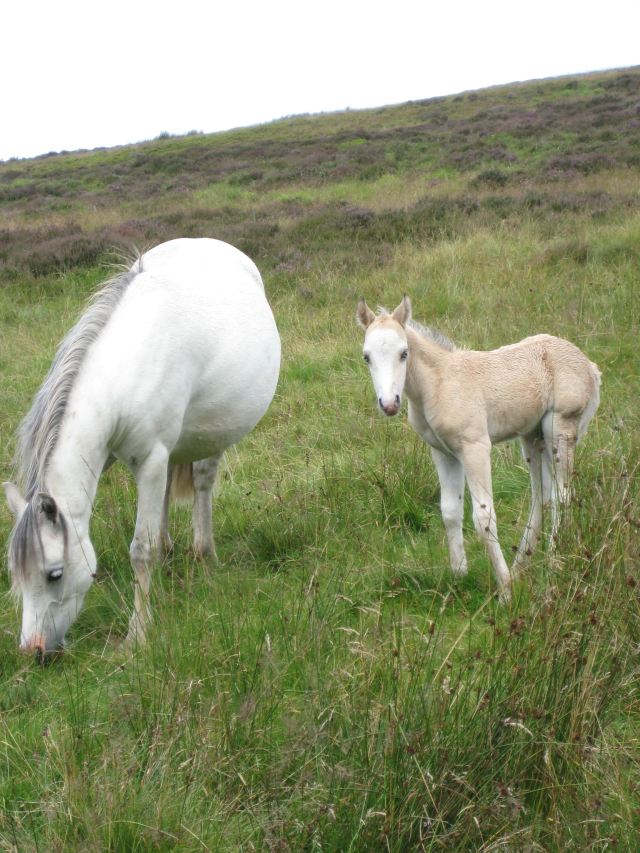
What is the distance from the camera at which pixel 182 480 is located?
18.2 ft

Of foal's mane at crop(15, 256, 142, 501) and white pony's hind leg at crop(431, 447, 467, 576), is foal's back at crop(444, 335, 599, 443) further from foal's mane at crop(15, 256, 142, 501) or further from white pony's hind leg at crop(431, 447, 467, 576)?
foal's mane at crop(15, 256, 142, 501)

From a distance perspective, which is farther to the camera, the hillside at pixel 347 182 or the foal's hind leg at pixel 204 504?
the hillside at pixel 347 182

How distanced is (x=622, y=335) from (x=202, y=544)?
4.07m

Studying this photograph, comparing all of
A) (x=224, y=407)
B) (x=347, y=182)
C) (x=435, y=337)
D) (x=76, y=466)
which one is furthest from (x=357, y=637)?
(x=347, y=182)

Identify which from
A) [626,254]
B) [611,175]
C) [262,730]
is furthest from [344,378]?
[611,175]

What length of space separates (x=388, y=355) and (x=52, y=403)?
161cm

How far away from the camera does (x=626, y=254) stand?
9578 millimetres

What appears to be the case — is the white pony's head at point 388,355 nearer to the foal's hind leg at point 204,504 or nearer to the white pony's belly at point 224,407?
the white pony's belly at point 224,407

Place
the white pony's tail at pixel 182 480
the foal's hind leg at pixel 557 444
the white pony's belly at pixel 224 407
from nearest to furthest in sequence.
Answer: the foal's hind leg at pixel 557 444
the white pony's belly at pixel 224 407
the white pony's tail at pixel 182 480

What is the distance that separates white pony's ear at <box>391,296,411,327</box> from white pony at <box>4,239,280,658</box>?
1.08 m

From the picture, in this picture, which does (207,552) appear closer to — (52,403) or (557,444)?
(52,403)

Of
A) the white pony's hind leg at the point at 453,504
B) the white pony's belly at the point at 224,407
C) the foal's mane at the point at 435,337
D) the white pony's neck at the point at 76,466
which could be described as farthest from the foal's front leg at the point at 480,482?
the white pony's neck at the point at 76,466

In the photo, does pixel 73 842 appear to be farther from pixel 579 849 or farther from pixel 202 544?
pixel 202 544

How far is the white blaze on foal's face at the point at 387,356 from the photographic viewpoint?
13.8 feet
